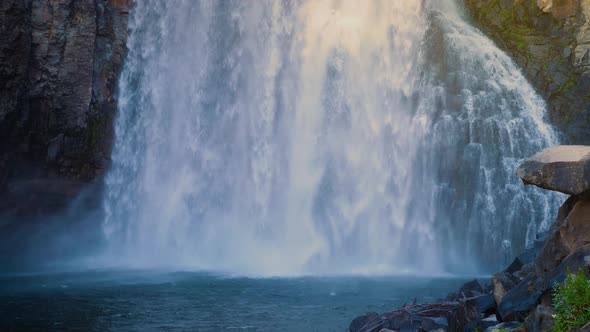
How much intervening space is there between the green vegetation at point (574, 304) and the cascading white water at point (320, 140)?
13.1 m

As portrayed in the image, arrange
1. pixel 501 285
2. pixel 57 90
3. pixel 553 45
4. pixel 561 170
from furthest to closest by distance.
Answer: pixel 553 45 < pixel 57 90 < pixel 501 285 < pixel 561 170

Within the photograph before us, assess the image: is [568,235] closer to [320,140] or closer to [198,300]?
[198,300]

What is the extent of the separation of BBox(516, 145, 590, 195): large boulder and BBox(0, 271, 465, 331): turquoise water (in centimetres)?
483

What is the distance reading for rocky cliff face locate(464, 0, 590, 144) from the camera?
22.4 metres

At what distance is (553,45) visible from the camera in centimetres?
2402

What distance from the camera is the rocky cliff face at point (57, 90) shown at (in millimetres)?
20406

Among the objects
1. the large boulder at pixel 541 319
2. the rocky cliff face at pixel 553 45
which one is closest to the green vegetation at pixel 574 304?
the large boulder at pixel 541 319

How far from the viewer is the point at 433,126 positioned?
2117cm

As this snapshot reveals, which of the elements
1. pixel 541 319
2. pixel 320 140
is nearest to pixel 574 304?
pixel 541 319

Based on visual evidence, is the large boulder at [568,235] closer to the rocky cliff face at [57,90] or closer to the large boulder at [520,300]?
the large boulder at [520,300]

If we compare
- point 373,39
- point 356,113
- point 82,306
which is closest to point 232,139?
point 356,113

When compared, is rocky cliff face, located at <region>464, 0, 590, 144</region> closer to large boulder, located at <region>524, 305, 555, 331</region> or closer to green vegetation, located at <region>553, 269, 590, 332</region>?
large boulder, located at <region>524, 305, 555, 331</region>

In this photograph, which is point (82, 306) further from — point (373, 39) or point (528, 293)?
point (373, 39)

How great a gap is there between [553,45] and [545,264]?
65.2 feet
